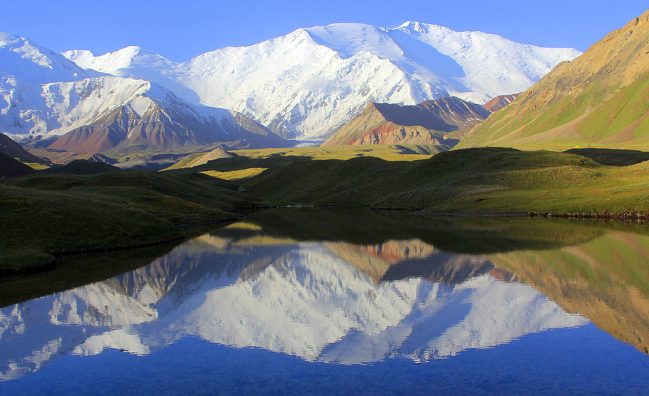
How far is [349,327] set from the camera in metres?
41.1

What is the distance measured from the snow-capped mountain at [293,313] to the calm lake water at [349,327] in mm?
174

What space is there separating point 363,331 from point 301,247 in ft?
164

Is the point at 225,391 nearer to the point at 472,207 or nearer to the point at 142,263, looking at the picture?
the point at 142,263

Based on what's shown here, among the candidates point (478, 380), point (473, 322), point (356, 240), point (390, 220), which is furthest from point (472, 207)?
point (478, 380)

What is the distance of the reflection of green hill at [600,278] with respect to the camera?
4003 cm

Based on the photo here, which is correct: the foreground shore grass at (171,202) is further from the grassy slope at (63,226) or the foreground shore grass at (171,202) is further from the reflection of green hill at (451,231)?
the reflection of green hill at (451,231)

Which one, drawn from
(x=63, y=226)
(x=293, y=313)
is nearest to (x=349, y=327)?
(x=293, y=313)

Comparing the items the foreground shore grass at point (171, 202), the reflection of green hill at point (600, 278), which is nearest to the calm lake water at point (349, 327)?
the reflection of green hill at point (600, 278)

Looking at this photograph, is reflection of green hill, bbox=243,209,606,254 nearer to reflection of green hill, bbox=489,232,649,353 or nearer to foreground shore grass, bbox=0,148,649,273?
reflection of green hill, bbox=489,232,649,353

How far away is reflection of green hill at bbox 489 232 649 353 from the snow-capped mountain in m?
2.11

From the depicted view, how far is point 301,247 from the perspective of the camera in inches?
3519

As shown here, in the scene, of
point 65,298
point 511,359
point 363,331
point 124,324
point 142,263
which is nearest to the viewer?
point 511,359

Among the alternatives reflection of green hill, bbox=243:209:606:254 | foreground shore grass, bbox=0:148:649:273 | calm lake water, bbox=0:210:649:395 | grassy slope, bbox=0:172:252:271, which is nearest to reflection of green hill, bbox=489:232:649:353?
calm lake water, bbox=0:210:649:395

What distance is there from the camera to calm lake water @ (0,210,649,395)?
99.9 feet
